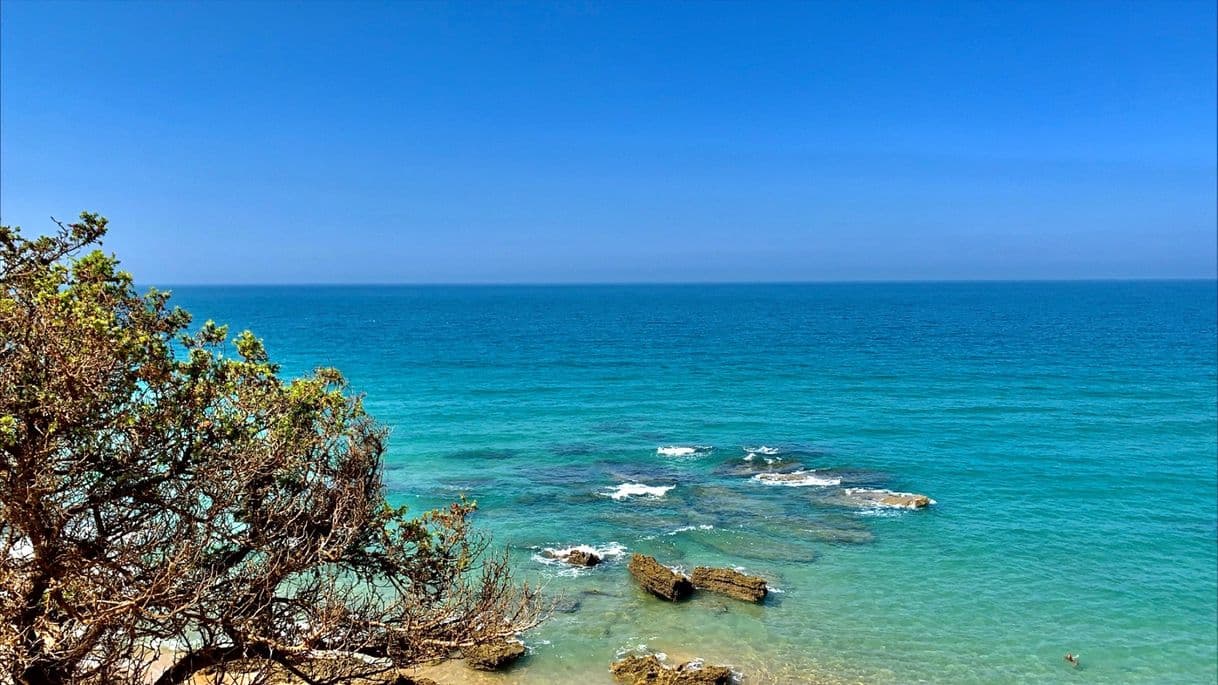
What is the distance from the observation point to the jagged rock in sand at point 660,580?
26.2m

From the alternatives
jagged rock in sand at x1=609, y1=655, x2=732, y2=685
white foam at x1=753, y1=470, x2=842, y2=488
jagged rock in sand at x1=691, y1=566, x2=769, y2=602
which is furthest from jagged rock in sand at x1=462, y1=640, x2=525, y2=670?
white foam at x1=753, y1=470, x2=842, y2=488

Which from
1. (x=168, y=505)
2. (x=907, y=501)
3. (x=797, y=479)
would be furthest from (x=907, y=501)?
(x=168, y=505)

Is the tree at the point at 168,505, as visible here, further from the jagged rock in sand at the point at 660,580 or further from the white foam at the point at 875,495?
the white foam at the point at 875,495

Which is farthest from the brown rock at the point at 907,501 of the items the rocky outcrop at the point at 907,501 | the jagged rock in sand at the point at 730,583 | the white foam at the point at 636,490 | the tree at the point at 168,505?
the tree at the point at 168,505

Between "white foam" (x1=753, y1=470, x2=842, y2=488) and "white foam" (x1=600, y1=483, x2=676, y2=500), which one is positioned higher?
"white foam" (x1=753, y1=470, x2=842, y2=488)

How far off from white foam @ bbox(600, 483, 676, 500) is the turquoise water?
2.12 feet

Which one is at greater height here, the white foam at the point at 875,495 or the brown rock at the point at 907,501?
the brown rock at the point at 907,501

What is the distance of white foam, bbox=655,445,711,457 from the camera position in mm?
A: 45438

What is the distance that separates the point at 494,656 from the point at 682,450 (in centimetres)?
2630

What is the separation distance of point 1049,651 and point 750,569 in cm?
1058

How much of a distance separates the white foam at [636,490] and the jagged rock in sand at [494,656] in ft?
51.9

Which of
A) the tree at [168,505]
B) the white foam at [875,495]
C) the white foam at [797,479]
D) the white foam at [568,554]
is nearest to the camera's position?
the tree at [168,505]

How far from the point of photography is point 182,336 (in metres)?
14.2

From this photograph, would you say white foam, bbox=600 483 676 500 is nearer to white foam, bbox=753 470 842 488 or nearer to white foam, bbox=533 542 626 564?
white foam, bbox=753 470 842 488
